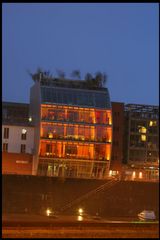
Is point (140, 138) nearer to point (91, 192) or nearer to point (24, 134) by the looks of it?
point (24, 134)

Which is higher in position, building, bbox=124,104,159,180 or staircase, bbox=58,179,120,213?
building, bbox=124,104,159,180

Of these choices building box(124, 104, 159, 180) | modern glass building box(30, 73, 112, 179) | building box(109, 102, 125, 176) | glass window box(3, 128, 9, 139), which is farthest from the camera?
building box(124, 104, 159, 180)

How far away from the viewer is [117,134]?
46312mm

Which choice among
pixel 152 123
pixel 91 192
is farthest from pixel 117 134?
pixel 91 192

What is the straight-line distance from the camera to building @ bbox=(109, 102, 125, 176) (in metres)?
45.8

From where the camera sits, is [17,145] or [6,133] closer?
[6,133]

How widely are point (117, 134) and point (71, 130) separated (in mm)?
5400

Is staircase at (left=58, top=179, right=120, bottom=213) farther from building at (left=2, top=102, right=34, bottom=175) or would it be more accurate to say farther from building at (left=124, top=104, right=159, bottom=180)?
building at (left=124, top=104, right=159, bottom=180)

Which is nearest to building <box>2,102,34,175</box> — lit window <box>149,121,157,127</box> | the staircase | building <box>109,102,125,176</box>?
the staircase

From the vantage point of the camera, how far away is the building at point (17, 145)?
40934 millimetres

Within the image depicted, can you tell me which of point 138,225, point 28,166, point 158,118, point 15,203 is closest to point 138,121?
point 158,118

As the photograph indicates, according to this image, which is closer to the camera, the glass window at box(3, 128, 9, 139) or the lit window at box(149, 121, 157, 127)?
the glass window at box(3, 128, 9, 139)

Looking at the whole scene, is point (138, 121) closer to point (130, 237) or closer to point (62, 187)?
point (62, 187)

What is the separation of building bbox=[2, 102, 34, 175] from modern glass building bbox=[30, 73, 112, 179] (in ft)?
2.17
